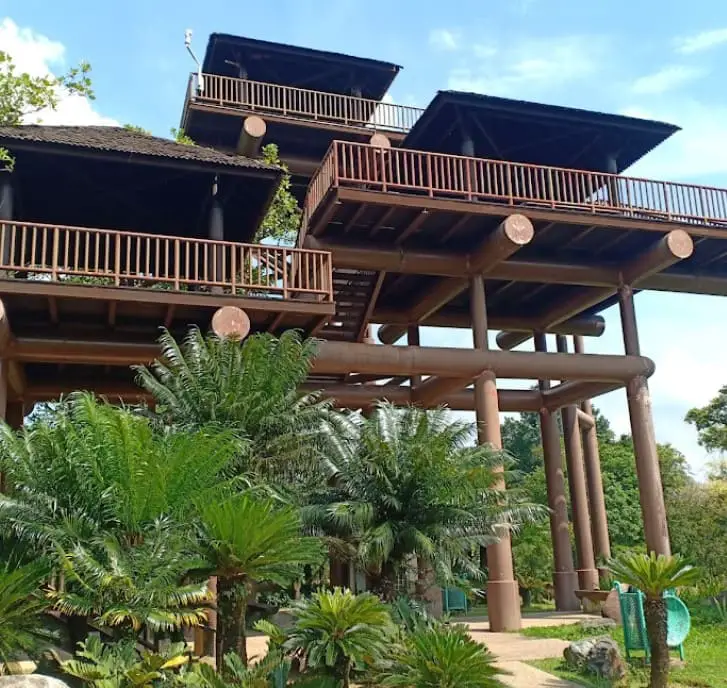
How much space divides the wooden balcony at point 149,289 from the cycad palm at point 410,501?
2.98 m

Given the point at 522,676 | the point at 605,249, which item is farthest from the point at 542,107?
the point at 522,676

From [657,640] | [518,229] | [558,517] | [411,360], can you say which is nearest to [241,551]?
[657,640]

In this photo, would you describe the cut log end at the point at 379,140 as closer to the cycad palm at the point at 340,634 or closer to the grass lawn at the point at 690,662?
the grass lawn at the point at 690,662

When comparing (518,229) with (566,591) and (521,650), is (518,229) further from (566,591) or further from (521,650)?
(566,591)

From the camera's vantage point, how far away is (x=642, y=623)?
1159 centimetres

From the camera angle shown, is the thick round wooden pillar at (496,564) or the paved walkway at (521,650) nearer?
the paved walkway at (521,650)

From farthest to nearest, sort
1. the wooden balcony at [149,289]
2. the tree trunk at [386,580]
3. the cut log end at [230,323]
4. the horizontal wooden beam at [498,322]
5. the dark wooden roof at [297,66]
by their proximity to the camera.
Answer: the dark wooden roof at [297,66]
the horizontal wooden beam at [498,322]
the cut log end at [230,323]
the wooden balcony at [149,289]
the tree trunk at [386,580]

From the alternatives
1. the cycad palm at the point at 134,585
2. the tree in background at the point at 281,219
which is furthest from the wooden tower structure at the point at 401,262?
the cycad palm at the point at 134,585

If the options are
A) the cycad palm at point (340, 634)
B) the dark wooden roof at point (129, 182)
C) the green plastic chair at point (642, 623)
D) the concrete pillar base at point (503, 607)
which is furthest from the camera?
the concrete pillar base at point (503, 607)

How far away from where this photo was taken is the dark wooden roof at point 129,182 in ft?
49.6

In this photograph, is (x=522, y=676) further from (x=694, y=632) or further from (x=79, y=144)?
(x=79, y=144)

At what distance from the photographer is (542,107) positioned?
790 inches

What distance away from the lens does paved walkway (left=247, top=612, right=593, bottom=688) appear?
10.6 meters

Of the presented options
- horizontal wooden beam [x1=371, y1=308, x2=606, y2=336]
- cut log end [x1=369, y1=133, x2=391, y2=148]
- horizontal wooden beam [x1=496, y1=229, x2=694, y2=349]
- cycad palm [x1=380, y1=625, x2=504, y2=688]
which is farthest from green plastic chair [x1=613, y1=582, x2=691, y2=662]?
cut log end [x1=369, y1=133, x2=391, y2=148]
